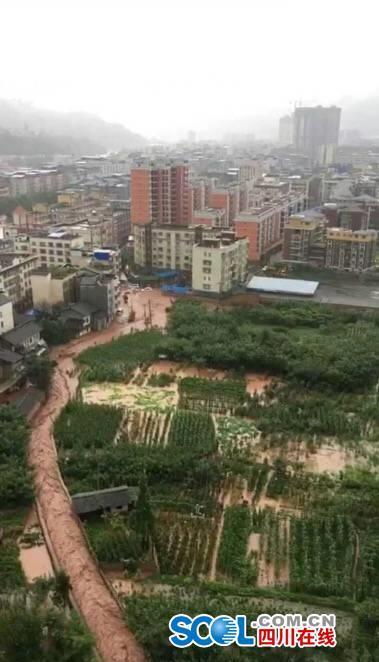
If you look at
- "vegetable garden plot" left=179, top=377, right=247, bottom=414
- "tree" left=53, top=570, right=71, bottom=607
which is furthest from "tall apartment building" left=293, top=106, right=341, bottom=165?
"tree" left=53, top=570, right=71, bottom=607

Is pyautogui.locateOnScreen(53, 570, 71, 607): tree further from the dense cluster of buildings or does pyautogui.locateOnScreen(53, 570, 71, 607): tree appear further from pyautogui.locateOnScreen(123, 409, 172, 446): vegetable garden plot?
the dense cluster of buildings

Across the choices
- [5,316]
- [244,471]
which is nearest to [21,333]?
[5,316]

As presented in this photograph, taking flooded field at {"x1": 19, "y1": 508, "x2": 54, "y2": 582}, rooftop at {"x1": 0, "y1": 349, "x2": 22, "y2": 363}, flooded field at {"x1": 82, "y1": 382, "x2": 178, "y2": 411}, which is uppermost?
rooftop at {"x1": 0, "y1": 349, "x2": 22, "y2": 363}

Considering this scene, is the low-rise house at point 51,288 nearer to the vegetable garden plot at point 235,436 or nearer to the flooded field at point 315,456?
the vegetable garden plot at point 235,436

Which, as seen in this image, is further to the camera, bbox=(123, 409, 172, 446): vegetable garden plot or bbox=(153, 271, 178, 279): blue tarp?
bbox=(153, 271, 178, 279): blue tarp

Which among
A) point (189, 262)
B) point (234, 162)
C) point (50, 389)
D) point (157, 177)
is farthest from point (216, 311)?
point (234, 162)

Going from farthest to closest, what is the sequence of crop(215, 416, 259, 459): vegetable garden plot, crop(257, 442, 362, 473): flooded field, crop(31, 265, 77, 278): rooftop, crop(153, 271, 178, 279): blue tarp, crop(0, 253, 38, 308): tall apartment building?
crop(153, 271, 178, 279): blue tarp → crop(31, 265, 77, 278): rooftop → crop(0, 253, 38, 308): tall apartment building → crop(215, 416, 259, 459): vegetable garden plot → crop(257, 442, 362, 473): flooded field

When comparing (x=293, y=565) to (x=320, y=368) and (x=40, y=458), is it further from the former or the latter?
(x=320, y=368)

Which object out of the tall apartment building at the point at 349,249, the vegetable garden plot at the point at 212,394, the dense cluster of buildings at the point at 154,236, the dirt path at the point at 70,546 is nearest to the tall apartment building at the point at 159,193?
the dense cluster of buildings at the point at 154,236
